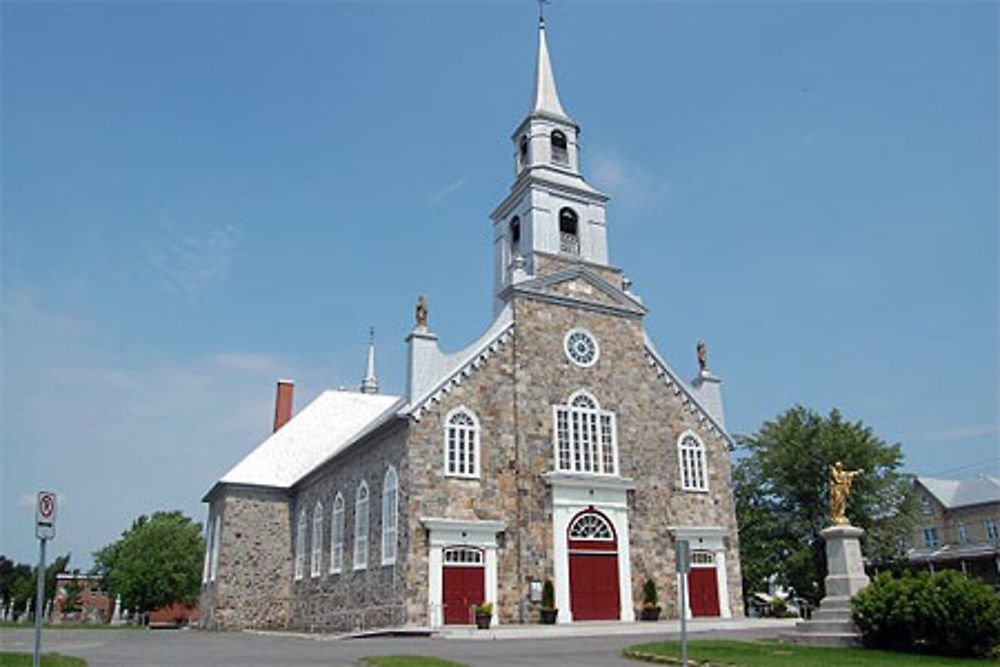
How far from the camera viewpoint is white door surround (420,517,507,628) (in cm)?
2488

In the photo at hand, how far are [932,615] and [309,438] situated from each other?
106ft

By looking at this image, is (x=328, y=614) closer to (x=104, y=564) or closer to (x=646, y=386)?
(x=646, y=386)

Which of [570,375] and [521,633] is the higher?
[570,375]

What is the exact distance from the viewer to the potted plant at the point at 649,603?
90.3 feet

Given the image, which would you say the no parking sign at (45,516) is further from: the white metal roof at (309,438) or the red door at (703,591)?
the white metal roof at (309,438)

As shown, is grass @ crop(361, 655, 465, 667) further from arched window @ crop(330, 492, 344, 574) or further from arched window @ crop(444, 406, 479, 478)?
arched window @ crop(330, 492, 344, 574)

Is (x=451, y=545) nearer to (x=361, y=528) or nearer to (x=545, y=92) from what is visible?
(x=361, y=528)

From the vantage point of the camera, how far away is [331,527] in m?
33.4

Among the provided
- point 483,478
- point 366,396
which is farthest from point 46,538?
point 366,396

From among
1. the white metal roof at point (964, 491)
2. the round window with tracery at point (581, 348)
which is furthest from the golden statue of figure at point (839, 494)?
the white metal roof at point (964, 491)

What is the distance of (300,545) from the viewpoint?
37.4 m

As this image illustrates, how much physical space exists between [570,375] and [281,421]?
25002 mm

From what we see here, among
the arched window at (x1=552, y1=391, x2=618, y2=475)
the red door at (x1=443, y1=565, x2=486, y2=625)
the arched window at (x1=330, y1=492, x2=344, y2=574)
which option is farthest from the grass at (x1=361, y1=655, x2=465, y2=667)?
the arched window at (x1=330, y1=492, x2=344, y2=574)

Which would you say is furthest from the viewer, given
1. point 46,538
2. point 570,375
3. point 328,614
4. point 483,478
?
point 328,614
